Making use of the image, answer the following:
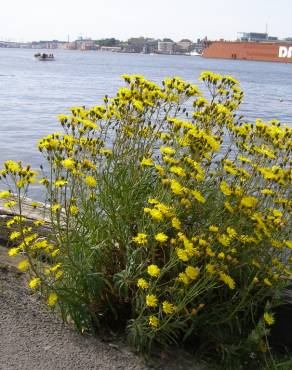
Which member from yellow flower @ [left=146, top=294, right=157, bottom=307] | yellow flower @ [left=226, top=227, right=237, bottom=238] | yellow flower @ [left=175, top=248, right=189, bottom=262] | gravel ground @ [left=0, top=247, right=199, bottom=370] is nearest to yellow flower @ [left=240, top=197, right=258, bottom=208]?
yellow flower @ [left=226, top=227, right=237, bottom=238]

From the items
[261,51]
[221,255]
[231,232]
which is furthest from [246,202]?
[261,51]

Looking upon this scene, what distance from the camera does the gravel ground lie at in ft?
10.3

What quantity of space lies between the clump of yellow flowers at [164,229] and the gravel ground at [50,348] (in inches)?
4.4

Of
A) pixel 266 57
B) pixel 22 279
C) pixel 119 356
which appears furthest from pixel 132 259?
pixel 266 57

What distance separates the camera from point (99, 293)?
3.46 metres

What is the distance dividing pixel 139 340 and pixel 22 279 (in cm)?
123

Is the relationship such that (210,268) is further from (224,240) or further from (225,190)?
(225,190)

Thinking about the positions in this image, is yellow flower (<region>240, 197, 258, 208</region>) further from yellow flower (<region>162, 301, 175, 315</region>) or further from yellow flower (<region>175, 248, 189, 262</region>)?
yellow flower (<region>162, 301, 175, 315</region>)

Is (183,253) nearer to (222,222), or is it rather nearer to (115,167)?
(222,222)

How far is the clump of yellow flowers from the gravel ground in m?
0.11

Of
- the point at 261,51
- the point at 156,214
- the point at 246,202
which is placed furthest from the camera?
the point at 261,51

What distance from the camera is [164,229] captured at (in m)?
3.32

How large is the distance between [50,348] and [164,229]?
94cm

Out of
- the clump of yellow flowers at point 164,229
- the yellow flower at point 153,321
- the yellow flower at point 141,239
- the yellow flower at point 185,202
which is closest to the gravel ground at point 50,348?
the clump of yellow flowers at point 164,229
